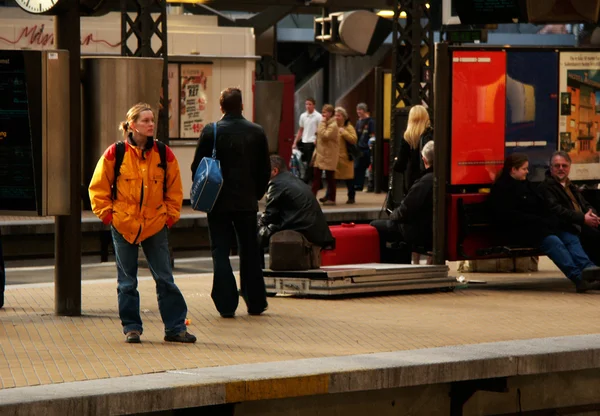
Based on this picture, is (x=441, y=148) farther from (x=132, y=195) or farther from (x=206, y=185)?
(x=132, y=195)

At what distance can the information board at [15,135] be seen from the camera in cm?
959

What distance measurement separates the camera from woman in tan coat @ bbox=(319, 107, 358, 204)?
22.3m

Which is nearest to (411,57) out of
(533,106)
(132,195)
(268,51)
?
(268,51)

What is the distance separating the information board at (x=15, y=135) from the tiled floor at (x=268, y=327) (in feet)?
3.02

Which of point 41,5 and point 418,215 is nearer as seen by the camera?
point 41,5

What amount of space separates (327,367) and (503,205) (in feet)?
15.0

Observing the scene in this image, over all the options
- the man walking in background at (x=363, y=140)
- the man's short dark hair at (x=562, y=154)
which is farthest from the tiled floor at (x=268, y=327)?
the man walking in background at (x=363, y=140)

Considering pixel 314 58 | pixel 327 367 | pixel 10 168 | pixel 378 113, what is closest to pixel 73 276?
pixel 10 168

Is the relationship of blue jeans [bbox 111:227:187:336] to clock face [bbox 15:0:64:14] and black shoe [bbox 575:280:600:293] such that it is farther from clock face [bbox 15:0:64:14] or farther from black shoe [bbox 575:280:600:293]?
black shoe [bbox 575:280:600:293]

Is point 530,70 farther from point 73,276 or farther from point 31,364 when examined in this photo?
point 31,364

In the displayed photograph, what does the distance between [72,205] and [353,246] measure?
3137 mm

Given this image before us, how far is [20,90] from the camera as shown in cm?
959

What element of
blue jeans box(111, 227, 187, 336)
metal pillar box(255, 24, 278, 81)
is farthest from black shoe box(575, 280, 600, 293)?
metal pillar box(255, 24, 278, 81)

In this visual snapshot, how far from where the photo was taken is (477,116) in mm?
11750
